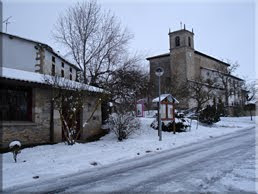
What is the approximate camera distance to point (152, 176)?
21.7 ft

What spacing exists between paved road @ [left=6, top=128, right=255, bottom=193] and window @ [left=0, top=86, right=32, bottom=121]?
611 centimetres

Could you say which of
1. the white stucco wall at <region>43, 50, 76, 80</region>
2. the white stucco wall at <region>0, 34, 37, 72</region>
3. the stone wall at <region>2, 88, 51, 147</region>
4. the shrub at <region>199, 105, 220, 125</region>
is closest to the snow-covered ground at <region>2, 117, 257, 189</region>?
the stone wall at <region>2, 88, 51, 147</region>

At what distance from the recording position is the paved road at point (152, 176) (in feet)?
18.6

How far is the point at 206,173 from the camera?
261 inches

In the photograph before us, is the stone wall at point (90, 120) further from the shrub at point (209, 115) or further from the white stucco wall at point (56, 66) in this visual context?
the shrub at point (209, 115)

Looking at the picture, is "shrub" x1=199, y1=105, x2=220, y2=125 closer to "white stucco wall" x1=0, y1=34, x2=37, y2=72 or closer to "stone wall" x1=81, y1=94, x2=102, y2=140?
"stone wall" x1=81, y1=94, x2=102, y2=140

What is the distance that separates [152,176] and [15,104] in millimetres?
8207

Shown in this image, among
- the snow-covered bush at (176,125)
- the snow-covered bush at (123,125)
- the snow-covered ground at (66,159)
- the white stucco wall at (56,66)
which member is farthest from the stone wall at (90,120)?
the white stucco wall at (56,66)

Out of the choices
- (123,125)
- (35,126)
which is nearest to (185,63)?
(123,125)

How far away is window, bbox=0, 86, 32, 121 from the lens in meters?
11.6

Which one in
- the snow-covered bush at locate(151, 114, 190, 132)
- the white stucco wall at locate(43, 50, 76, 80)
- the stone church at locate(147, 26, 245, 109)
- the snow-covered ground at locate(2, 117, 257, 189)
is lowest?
the snow-covered ground at locate(2, 117, 257, 189)

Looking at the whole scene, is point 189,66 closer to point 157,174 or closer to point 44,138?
point 44,138

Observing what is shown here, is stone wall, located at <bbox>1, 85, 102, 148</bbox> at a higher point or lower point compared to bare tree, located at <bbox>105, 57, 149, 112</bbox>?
lower

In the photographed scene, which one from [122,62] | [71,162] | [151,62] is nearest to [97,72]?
[122,62]
